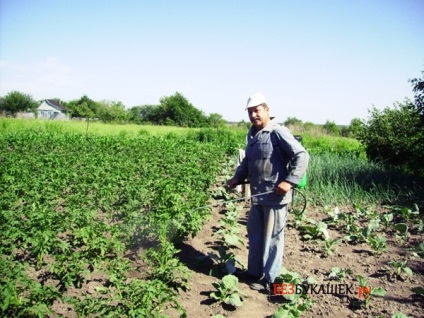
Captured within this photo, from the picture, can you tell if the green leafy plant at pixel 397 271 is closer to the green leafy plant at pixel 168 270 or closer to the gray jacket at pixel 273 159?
the gray jacket at pixel 273 159

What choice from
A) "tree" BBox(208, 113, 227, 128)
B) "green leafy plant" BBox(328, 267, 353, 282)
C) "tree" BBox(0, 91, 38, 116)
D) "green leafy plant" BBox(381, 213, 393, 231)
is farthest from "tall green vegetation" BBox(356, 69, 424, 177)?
"tree" BBox(0, 91, 38, 116)

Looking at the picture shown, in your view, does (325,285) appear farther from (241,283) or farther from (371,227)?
(371,227)

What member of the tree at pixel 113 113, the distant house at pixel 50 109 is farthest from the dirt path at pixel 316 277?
the distant house at pixel 50 109

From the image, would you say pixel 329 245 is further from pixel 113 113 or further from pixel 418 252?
pixel 113 113

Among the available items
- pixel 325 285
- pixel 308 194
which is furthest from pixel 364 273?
pixel 308 194

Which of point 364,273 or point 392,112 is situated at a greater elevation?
point 392,112

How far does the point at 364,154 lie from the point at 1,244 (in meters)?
17.1

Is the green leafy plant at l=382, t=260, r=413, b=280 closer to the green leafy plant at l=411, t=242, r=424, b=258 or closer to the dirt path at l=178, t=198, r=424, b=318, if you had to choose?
the dirt path at l=178, t=198, r=424, b=318

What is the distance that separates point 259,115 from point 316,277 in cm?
190

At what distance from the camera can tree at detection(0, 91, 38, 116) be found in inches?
2258

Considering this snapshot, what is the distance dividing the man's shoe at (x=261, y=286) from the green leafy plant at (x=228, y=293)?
0.23 m

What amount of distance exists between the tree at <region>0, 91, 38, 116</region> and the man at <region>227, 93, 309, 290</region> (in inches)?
2525

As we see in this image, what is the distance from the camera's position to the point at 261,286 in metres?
3.29

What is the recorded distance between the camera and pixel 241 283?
3.40m
